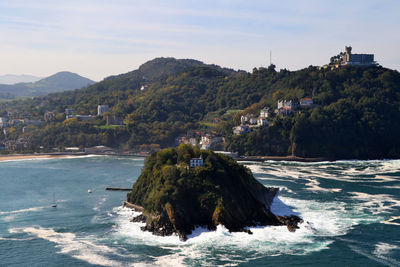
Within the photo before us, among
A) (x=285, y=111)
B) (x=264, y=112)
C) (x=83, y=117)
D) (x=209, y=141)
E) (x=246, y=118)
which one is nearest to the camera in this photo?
(x=209, y=141)

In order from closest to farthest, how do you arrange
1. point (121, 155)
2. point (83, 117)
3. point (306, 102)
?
point (121, 155) < point (306, 102) < point (83, 117)

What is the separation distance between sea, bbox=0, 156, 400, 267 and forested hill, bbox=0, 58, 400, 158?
1338 inches

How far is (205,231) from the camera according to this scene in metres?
51.4

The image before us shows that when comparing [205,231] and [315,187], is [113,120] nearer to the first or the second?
[315,187]

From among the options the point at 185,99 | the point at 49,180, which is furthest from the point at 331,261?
the point at 185,99

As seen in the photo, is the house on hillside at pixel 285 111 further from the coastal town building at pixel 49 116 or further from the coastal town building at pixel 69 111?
the coastal town building at pixel 69 111

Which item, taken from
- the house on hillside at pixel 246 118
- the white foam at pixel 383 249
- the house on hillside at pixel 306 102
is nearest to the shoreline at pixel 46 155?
the house on hillside at pixel 246 118

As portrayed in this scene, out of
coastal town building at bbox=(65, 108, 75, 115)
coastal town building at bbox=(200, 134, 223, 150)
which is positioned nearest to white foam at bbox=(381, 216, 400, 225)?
coastal town building at bbox=(200, 134, 223, 150)

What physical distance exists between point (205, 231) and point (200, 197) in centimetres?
449

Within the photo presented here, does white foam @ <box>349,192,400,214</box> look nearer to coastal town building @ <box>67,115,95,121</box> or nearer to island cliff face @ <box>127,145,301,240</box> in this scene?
island cliff face @ <box>127,145,301,240</box>

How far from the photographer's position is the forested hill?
411 feet

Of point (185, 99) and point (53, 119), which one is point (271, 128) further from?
point (53, 119)

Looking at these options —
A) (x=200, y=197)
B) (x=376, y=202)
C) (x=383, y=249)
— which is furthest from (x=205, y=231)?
(x=376, y=202)

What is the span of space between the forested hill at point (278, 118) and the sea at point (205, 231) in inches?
1338
